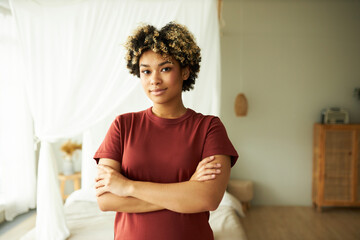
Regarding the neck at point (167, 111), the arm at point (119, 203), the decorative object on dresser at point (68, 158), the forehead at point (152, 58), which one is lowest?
the decorative object on dresser at point (68, 158)

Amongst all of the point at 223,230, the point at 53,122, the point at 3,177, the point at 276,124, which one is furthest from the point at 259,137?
the point at 3,177

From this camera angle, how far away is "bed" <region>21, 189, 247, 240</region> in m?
2.25

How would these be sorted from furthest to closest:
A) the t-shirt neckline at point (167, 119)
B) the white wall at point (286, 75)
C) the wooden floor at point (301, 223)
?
1. the white wall at point (286, 75)
2. the wooden floor at point (301, 223)
3. the t-shirt neckline at point (167, 119)

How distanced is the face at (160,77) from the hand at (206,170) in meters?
0.27

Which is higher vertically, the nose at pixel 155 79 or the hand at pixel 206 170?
the nose at pixel 155 79

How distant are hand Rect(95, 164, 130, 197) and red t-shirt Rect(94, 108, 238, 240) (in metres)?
0.04

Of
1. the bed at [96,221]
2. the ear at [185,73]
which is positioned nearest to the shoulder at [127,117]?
the ear at [185,73]

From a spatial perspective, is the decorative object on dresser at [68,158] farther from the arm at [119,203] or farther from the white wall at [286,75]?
the arm at [119,203]

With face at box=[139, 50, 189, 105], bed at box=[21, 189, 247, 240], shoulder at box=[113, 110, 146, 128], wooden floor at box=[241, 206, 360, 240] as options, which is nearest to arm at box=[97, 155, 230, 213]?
shoulder at box=[113, 110, 146, 128]

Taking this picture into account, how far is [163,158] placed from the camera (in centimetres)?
111

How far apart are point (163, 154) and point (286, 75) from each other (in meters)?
3.71

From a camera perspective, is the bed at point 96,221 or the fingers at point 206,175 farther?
the bed at point 96,221

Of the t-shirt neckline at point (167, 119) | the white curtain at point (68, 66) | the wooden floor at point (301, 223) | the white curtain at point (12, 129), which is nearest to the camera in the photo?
the t-shirt neckline at point (167, 119)

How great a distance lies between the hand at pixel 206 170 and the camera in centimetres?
110
